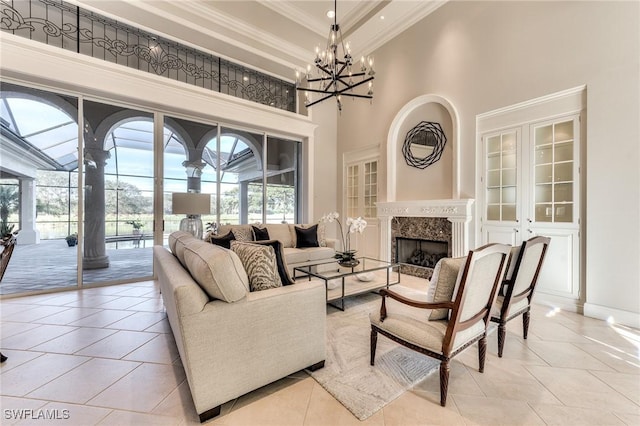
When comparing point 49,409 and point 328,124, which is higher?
point 328,124

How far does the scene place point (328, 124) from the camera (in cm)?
654

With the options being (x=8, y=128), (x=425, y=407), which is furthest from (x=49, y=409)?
(x=8, y=128)

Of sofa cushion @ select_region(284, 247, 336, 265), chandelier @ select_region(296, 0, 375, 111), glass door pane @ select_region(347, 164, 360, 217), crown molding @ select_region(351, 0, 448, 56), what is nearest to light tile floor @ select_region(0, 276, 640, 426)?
sofa cushion @ select_region(284, 247, 336, 265)

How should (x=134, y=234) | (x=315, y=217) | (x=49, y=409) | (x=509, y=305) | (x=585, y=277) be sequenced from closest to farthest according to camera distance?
(x=49, y=409) < (x=509, y=305) < (x=585, y=277) < (x=134, y=234) < (x=315, y=217)

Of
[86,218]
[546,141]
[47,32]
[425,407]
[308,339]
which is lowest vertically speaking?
[425,407]

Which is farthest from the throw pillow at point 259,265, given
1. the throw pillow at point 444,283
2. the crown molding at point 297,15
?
the crown molding at point 297,15

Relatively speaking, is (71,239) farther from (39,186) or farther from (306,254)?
(306,254)

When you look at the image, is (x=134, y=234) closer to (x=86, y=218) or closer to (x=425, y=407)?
(x=86, y=218)

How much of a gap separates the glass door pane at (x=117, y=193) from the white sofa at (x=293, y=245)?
1.47m

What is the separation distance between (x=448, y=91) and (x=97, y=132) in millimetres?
5609

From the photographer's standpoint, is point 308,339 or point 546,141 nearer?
point 308,339

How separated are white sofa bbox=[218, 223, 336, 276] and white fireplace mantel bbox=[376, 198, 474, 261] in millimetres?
1089

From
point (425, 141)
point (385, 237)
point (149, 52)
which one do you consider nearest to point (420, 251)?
point (385, 237)

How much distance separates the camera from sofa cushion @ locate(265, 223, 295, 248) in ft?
15.5
